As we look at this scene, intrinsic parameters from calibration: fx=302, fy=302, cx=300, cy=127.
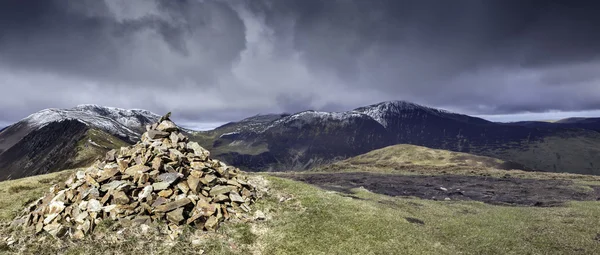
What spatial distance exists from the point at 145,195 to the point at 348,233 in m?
19.5

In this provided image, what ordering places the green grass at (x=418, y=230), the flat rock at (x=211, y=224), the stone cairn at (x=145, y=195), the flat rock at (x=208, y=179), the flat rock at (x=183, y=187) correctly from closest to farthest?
the green grass at (x=418, y=230), the stone cairn at (x=145, y=195), the flat rock at (x=211, y=224), the flat rock at (x=183, y=187), the flat rock at (x=208, y=179)

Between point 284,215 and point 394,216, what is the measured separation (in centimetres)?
1229

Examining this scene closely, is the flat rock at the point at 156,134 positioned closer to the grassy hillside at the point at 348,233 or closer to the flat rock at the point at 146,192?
the flat rock at the point at 146,192

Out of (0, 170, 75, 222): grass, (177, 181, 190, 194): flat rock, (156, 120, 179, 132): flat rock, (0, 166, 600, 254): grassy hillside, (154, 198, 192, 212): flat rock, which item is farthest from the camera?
(156, 120, 179, 132): flat rock

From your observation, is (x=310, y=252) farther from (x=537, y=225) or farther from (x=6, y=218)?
(x=6, y=218)

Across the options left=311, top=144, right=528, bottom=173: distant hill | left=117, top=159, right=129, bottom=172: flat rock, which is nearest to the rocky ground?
left=117, top=159, right=129, bottom=172: flat rock

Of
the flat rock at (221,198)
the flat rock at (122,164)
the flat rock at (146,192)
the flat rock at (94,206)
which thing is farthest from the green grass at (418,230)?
the flat rock at (122,164)

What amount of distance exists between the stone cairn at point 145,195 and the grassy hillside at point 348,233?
1380 millimetres

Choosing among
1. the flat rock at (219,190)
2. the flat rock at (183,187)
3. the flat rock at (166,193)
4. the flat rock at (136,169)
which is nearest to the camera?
the flat rock at (166,193)

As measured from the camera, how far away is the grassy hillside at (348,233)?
81.1 ft

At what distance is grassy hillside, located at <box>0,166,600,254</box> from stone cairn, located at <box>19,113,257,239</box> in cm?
138

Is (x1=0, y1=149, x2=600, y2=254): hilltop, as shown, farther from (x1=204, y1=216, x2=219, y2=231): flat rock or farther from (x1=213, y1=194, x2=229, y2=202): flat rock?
(x1=213, y1=194, x2=229, y2=202): flat rock

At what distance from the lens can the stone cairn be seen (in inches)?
1048

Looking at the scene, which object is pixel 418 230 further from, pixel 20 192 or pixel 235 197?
pixel 20 192
